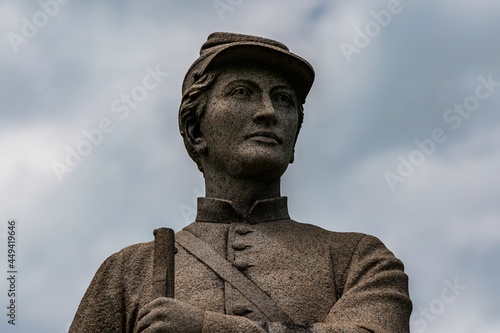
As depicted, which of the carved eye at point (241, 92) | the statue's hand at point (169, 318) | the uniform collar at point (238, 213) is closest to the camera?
the statue's hand at point (169, 318)

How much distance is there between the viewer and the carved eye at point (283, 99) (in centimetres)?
1280

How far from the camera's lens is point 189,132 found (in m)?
13.0

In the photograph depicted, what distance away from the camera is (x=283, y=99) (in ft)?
42.2

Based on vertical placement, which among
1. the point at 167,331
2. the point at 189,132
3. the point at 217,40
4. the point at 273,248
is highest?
the point at 217,40

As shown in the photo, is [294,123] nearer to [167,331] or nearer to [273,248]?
[273,248]

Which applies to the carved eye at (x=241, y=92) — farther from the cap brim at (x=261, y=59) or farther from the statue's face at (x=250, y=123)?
the cap brim at (x=261, y=59)

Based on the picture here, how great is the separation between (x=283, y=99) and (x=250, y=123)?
0.52 metres

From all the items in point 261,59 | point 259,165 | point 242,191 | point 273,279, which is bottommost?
point 273,279

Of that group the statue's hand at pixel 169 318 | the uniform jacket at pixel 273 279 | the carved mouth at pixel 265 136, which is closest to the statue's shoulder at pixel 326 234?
the uniform jacket at pixel 273 279

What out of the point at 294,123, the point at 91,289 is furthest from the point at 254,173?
the point at 91,289

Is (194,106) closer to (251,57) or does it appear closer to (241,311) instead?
(251,57)

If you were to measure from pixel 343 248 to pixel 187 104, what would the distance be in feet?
6.36

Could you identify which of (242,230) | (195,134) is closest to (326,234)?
(242,230)

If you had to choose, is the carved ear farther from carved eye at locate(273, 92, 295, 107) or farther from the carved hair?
carved eye at locate(273, 92, 295, 107)
